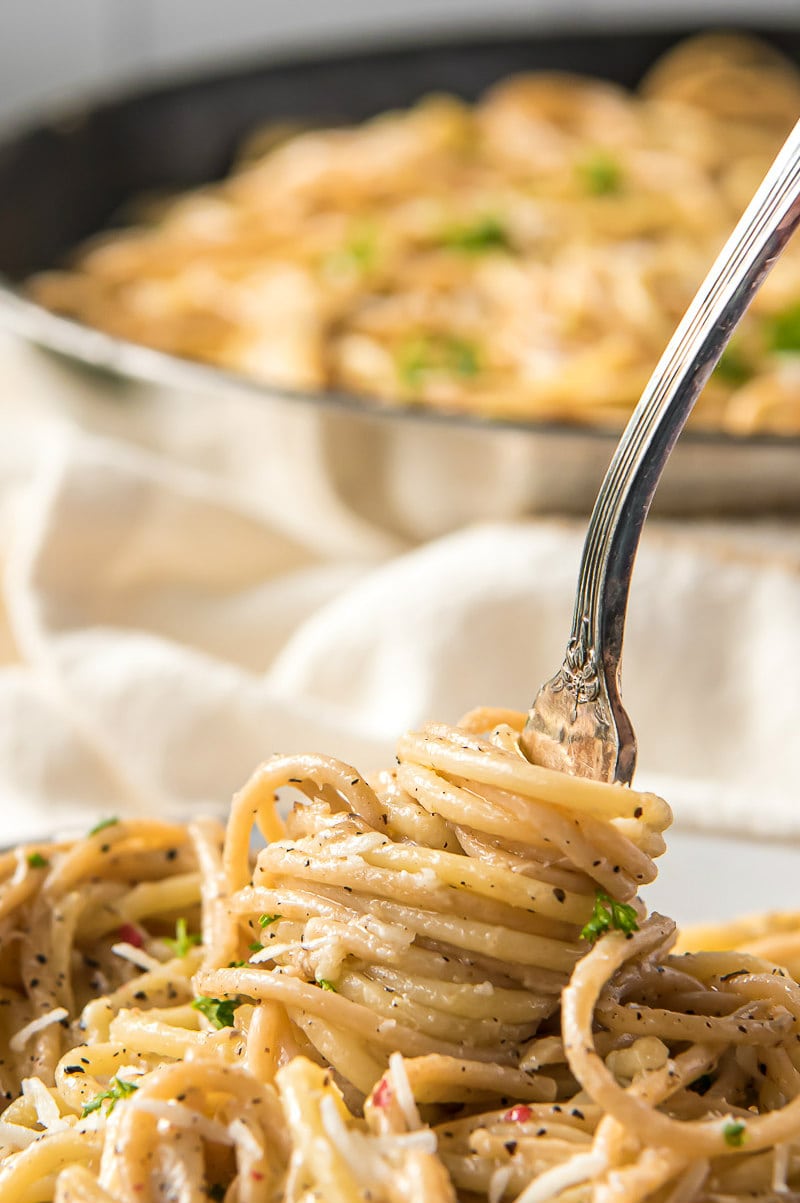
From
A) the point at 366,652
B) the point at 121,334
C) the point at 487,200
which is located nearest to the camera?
the point at 366,652

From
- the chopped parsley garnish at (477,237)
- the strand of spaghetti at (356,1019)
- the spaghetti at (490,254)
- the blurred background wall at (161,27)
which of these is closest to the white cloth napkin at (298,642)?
the spaghetti at (490,254)

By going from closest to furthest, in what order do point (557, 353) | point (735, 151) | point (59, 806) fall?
point (59, 806) → point (557, 353) → point (735, 151)

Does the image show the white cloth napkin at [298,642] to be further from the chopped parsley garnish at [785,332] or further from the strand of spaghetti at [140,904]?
the chopped parsley garnish at [785,332]

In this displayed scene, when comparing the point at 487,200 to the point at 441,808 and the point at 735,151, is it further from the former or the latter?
the point at 441,808

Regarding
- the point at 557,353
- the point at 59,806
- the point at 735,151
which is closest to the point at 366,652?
the point at 59,806

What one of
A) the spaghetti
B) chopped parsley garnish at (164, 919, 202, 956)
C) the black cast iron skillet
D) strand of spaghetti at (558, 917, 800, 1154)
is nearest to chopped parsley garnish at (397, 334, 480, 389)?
the spaghetti

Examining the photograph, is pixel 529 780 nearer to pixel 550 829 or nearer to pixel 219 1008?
pixel 550 829

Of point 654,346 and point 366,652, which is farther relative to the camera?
point 654,346

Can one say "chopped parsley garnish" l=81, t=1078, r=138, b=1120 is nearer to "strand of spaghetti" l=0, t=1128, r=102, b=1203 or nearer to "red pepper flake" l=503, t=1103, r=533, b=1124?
"strand of spaghetti" l=0, t=1128, r=102, b=1203
